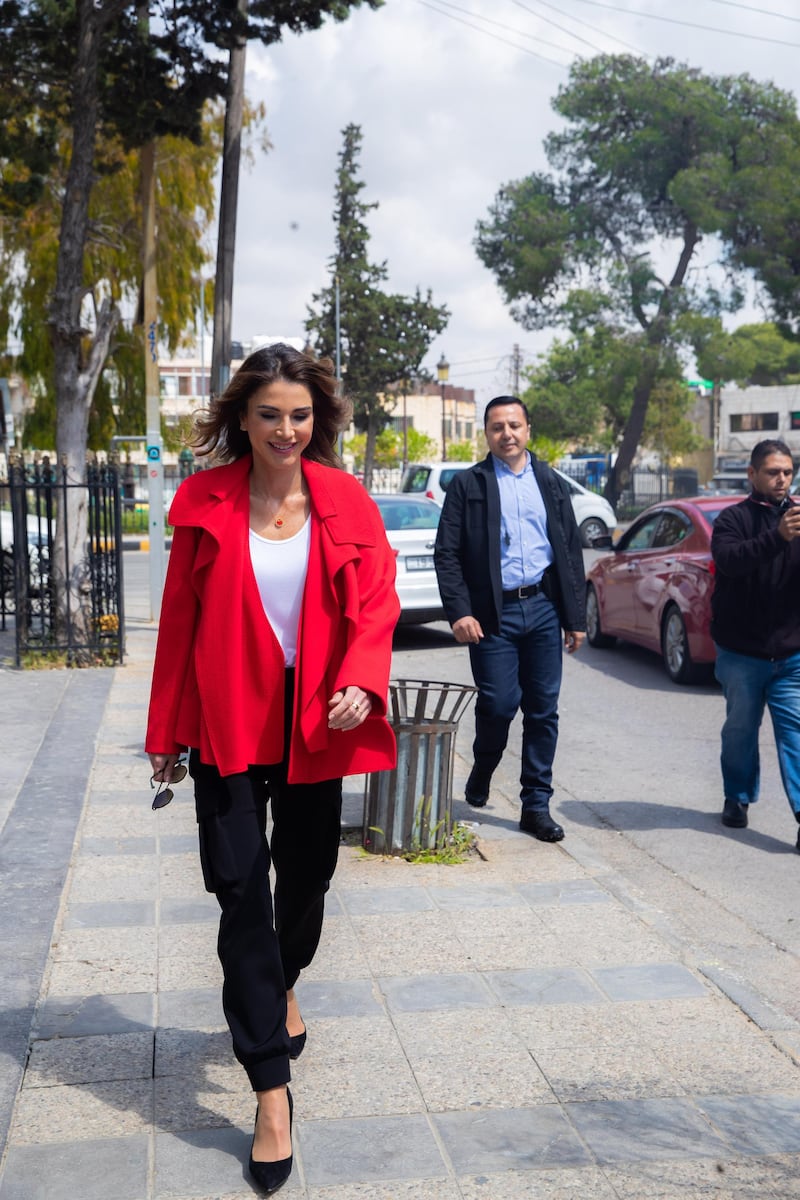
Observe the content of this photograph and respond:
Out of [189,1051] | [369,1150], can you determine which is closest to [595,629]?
[189,1051]

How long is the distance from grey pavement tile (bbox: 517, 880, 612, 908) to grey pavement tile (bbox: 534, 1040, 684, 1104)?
138 cm

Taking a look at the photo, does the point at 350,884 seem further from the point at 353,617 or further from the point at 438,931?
the point at 353,617

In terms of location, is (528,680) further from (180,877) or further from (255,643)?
(255,643)

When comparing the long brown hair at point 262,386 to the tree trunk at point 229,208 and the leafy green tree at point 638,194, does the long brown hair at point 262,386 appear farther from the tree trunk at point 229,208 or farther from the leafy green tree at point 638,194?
the leafy green tree at point 638,194

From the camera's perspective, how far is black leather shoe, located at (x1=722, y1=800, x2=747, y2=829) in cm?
693

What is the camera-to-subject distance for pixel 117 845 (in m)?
6.24

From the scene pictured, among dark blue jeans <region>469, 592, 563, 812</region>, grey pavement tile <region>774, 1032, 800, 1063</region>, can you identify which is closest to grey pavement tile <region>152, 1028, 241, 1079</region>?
grey pavement tile <region>774, 1032, 800, 1063</region>

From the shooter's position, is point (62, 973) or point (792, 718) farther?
point (792, 718)

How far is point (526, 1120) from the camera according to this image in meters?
3.49

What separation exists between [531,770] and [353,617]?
3319mm

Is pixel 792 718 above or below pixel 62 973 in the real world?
above

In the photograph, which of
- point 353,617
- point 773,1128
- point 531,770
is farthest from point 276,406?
point 531,770

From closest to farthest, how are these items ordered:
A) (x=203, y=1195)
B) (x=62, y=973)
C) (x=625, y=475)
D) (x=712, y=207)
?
(x=203, y=1195), (x=62, y=973), (x=712, y=207), (x=625, y=475)

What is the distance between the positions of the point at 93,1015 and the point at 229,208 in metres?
11.8
